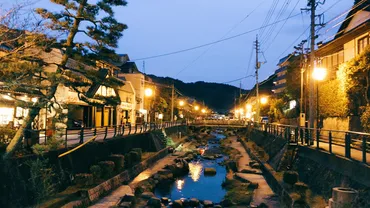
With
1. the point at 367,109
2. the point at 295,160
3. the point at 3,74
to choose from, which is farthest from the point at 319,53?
the point at 3,74

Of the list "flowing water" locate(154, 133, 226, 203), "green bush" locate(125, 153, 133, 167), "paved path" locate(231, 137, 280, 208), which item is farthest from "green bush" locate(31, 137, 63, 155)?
"green bush" locate(125, 153, 133, 167)

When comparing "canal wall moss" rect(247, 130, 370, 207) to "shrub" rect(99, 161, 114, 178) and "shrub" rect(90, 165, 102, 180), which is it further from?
"shrub" rect(90, 165, 102, 180)

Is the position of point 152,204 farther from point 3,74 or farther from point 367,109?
point 367,109

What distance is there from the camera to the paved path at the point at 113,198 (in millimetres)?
13680

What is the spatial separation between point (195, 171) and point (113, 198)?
12.2m

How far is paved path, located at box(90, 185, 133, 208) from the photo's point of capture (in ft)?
44.9

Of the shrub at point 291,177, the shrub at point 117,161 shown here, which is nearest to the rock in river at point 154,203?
the shrub at point 117,161

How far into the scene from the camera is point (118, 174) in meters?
18.2

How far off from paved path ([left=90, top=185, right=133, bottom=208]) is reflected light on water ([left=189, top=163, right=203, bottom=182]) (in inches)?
286

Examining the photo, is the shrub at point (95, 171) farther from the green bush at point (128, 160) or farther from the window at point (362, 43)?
the window at point (362, 43)

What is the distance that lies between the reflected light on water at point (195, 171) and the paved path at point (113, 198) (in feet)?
23.8

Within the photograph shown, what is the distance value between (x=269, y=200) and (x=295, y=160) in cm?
409

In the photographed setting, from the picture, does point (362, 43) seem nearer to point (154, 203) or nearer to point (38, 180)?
point (154, 203)

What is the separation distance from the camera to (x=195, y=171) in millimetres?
26344
